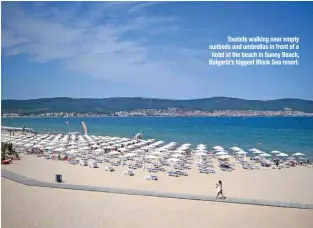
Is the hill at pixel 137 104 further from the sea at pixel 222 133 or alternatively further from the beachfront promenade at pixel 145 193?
the beachfront promenade at pixel 145 193

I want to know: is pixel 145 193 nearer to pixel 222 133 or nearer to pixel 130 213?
pixel 130 213

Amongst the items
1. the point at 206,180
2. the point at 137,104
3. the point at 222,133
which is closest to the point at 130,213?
the point at 206,180

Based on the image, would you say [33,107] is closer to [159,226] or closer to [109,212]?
[109,212]

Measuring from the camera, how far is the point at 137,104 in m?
14.0

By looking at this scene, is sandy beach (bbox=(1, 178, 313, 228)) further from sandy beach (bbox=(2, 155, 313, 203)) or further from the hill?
the hill

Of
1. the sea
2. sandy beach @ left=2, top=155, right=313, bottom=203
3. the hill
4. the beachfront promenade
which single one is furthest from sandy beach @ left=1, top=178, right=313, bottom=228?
the sea

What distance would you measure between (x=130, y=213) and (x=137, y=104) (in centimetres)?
715

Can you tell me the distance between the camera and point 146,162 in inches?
536

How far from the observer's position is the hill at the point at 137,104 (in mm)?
10698

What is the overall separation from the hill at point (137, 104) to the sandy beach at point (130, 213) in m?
3.41

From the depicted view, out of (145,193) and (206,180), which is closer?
(145,193)

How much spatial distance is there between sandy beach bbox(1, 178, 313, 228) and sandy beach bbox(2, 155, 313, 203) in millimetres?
1198

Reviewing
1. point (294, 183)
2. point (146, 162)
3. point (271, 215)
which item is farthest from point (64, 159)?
point (271, 215)

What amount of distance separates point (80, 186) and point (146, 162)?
4829 mm
